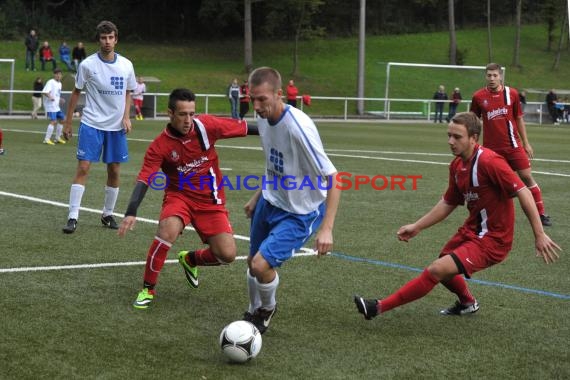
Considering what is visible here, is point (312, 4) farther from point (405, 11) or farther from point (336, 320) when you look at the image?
point (336, 320)

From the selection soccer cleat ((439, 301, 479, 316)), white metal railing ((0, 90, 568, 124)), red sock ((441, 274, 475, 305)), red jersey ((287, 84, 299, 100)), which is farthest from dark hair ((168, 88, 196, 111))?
white metal railing ((0, 90, 568, 124))

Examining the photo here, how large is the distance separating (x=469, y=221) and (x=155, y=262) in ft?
7.42

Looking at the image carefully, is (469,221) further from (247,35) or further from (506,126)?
(247,35)

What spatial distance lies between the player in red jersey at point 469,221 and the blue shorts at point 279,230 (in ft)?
2.00

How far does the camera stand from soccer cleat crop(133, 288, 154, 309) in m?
6.54

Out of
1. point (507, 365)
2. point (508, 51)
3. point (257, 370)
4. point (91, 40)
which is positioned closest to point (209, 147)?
point (257, 370)

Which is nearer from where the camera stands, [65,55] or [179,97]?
[179,97]

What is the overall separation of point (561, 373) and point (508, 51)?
225ft

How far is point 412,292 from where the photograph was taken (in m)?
6.18

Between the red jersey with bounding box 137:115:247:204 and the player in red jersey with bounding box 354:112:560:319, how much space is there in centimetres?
150

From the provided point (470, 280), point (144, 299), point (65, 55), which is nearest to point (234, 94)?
point (65, 55)

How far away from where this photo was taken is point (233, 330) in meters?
5.41

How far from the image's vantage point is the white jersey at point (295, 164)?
19.0 feet

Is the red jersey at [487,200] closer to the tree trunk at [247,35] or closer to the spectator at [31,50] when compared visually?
the spectator at [31,50]
